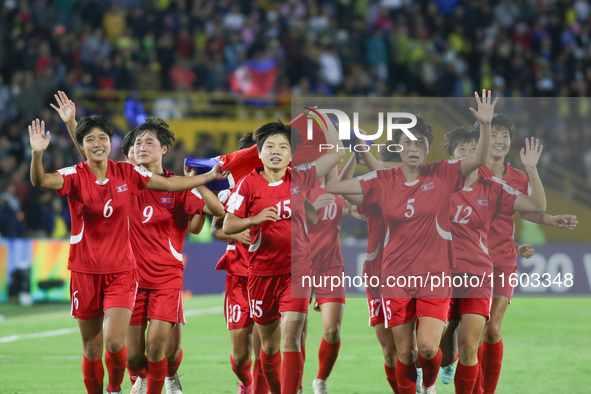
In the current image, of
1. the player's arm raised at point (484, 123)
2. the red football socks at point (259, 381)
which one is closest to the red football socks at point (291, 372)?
the red football socks at point (259, 381)

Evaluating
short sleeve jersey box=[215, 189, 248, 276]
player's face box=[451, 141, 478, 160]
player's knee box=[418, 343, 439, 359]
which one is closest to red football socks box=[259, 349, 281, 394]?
short sleeve jersey box=[215, 189, 248, 276]

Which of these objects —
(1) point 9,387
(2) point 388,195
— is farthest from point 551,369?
(1) point 9,387

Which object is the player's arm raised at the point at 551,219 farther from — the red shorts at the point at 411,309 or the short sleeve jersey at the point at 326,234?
the short sleeve jersey at the point at 326,234

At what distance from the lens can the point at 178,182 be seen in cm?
627

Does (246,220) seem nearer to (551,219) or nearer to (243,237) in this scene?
(243,237)

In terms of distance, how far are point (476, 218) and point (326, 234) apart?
137 centimetres

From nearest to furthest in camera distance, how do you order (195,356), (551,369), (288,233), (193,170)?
(288,233) < (193,170) < (551,369) < (195,356)

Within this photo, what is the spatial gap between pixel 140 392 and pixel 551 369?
14.6 feet

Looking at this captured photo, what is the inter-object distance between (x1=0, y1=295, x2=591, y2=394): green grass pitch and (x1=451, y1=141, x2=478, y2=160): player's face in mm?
2304

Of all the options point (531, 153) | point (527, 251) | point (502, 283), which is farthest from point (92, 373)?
point (531, 153)

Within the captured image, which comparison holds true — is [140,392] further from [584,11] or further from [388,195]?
[584,11]

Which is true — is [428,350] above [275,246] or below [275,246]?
below

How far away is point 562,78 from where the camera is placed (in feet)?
63.0

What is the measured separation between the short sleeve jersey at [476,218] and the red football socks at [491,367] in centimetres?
70
